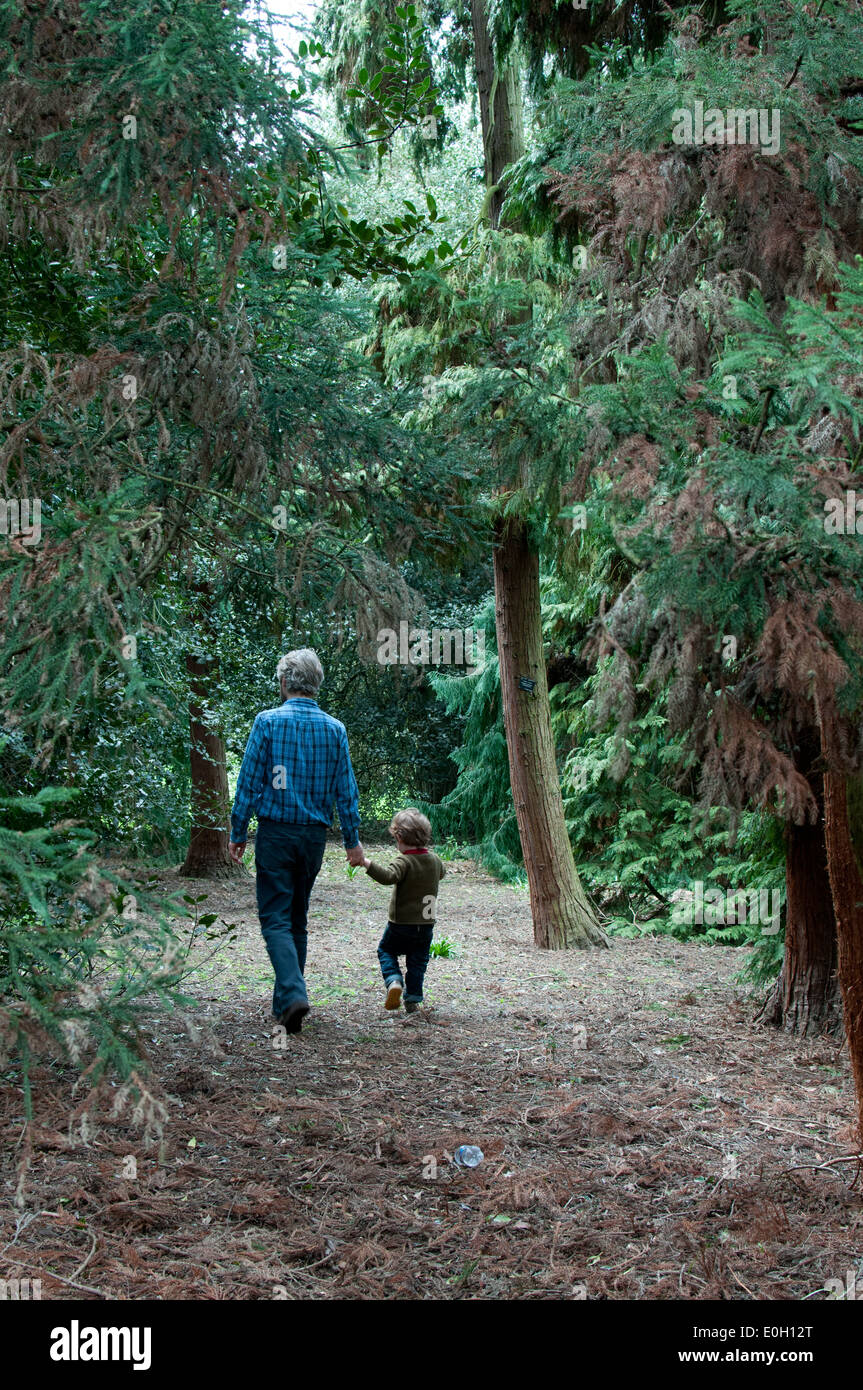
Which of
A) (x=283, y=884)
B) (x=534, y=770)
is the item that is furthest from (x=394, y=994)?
(x=534, y=770)

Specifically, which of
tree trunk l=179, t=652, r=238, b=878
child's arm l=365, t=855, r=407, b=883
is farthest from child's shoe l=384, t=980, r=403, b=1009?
tree trunk l=179, t=652, r=238, b=878

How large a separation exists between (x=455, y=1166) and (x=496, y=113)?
789 centimetres

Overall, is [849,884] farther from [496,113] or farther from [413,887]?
[496,113]

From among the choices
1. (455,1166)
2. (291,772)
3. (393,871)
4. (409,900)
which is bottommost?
(455,1166)

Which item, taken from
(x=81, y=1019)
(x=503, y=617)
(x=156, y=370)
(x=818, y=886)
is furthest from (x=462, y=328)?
(x=81, y=1019)

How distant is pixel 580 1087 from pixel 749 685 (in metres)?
2.37

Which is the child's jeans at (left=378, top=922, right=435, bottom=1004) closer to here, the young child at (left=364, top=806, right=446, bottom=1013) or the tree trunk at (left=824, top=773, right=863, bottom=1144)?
the young child at (left=364, top=806, right=446, bottom=1013)

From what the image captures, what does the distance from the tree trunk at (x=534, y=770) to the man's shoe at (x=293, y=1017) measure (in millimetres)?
3499

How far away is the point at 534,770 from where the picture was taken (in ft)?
28.0

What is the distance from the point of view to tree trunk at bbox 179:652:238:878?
30.9 ft

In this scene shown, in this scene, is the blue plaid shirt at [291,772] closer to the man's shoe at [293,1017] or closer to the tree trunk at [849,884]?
the man's shoe at [293,1017]

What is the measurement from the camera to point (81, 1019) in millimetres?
2334

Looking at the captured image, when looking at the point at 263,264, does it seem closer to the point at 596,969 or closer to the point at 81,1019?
the point at 81,1019

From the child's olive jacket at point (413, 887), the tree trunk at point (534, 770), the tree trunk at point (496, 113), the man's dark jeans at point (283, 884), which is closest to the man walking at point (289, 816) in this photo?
the man's dark jeans at point (283, 884)
